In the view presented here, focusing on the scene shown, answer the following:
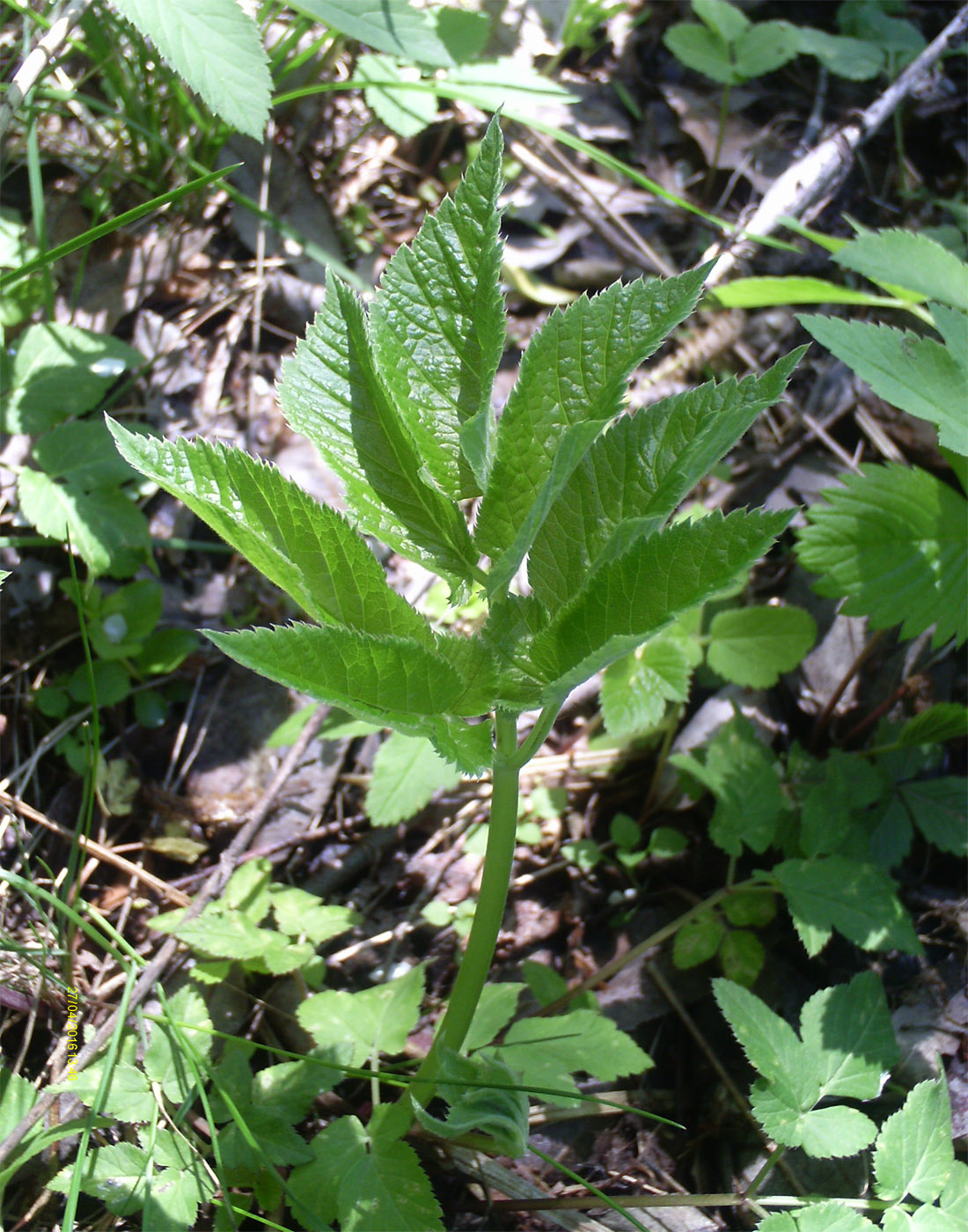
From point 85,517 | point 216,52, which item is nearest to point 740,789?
point 85,517

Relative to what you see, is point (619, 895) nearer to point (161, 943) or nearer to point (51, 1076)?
point (161, 943)

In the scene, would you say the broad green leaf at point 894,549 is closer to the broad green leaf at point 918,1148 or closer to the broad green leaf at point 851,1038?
the broad green leaf at point 851,1038

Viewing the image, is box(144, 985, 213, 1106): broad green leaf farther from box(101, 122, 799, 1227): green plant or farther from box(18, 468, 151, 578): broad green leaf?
box(18, 468, 151, 578): broad green leaf

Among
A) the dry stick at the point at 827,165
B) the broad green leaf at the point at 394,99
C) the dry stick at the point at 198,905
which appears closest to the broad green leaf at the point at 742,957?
the dry stick at the point at 198,905

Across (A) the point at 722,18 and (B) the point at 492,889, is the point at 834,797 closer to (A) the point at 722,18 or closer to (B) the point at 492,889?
(B) the point at 492,889

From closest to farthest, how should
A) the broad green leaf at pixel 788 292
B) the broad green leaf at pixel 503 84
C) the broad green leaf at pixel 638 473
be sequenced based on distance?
the broad green leaf at pixel 638 473
the broad green leaf at pixel 788 292
the broad green leaf at pixel 503 84

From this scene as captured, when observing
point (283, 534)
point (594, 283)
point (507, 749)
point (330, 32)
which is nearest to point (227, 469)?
point (283, 534)
